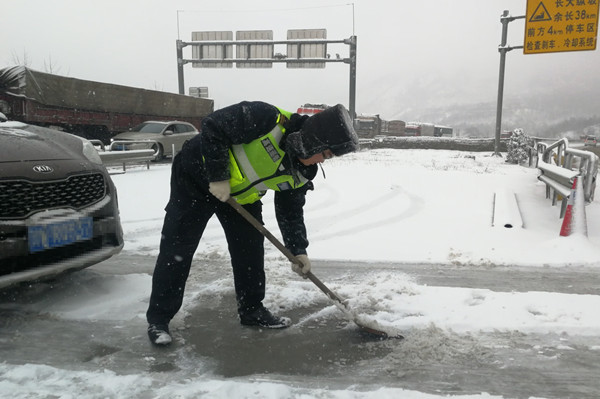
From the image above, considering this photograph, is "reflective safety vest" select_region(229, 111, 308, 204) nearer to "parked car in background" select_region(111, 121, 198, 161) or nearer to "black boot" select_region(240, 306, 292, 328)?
"black boot" select_region(240, 306, 292, 328)

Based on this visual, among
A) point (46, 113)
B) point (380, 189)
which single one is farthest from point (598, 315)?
point (46, 113)

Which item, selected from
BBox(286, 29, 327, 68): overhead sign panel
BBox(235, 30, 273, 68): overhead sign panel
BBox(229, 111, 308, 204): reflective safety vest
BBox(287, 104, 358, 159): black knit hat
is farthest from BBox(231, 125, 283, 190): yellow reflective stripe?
BBox(235, 30, 273, 68): overhead sign panel

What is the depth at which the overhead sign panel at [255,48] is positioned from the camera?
79.5 feet

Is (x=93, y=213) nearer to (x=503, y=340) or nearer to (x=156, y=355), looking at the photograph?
(x=156, y=355)

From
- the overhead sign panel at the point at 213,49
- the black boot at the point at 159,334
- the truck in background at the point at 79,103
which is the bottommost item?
the black boot at the point at 159,334

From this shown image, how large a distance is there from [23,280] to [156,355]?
88 cm

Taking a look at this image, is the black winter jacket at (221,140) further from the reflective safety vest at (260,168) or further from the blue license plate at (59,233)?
the blue license plate at (59,233)

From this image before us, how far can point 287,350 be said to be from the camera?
7.73 ft

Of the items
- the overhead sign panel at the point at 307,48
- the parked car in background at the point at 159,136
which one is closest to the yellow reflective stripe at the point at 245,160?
the parked car in background at the point at 159,136

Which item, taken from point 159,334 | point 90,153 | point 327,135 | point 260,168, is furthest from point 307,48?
point 159,334

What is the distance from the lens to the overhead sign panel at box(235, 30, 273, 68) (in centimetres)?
2422

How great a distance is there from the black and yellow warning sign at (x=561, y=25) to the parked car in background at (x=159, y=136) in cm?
1191

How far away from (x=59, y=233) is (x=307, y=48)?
23.1m

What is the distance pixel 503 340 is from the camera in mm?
2439
